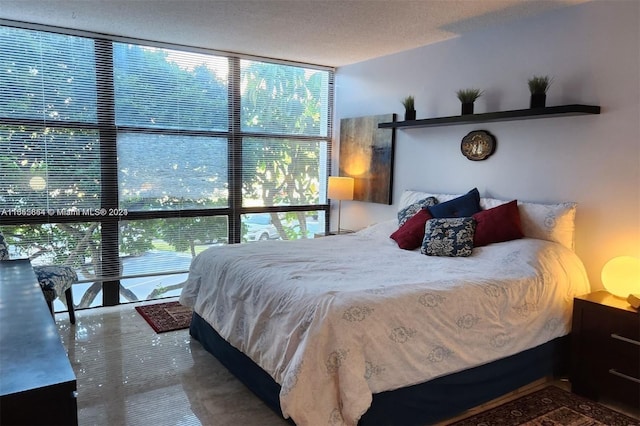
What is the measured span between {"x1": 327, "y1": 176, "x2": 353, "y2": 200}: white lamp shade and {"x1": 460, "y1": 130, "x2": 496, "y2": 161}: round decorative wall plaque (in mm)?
1419

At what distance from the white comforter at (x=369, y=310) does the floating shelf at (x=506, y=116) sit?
2.84ft

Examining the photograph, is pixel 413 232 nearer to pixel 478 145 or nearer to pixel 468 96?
pixel 478 145

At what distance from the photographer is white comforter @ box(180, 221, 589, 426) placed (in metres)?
1.99

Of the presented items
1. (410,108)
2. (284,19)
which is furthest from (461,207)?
(284,19)

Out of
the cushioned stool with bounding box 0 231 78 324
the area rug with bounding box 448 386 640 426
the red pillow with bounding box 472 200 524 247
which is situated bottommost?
the area rug with bounding box 448 386 640 426

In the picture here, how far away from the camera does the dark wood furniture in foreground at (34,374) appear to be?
107 centimetres

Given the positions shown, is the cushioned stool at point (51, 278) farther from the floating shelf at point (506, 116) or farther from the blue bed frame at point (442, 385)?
the floating shelf at point (506, 116)

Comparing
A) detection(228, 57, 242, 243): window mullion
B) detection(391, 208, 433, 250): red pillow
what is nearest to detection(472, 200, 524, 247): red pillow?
detection(391, 208, 433, 250): red pillow

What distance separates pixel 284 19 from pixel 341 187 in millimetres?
1938

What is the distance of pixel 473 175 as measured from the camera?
12.5ft

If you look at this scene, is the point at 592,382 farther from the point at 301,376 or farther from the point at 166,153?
the point at 166,153

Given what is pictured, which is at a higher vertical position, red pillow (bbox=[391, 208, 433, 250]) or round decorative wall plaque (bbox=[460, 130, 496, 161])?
round decorative wall plaque (bbox=[460, 130, 496, 161])

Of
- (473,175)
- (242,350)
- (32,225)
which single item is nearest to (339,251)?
(242,350)

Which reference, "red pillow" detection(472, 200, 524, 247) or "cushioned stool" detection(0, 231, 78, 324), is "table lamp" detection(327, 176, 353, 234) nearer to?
"red pillow" detection(472, 200, 524, 247)
